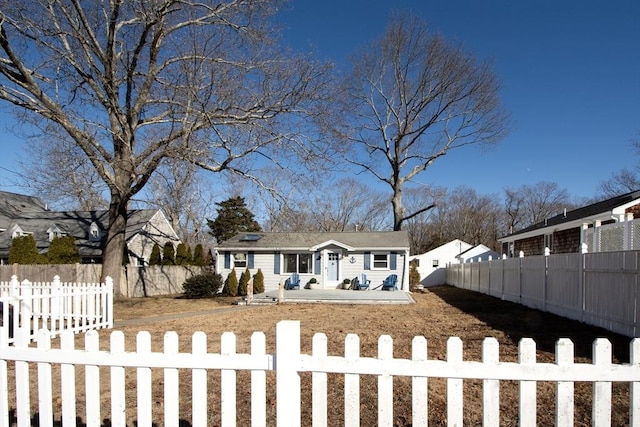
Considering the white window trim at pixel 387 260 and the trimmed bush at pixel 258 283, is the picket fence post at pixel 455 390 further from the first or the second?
the white window trim at pixel 387 260

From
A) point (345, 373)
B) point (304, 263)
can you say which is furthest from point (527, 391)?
point (304, 263)

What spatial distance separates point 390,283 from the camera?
75.3 feet

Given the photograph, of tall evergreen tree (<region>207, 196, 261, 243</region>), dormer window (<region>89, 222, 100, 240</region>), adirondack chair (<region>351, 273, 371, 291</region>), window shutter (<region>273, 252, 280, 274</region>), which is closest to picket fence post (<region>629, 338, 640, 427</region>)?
adirondack chair (<region>351, 273, 371, 291</region>)

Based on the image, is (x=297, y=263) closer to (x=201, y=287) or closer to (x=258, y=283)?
(x=258, y=283)

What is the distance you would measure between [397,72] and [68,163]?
20.6 m

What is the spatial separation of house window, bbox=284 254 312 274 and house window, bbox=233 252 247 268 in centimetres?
235

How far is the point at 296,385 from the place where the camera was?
2.69 m

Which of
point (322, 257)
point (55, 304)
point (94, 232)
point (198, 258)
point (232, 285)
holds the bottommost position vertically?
point (232, 285)

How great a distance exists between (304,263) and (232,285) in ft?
13.2

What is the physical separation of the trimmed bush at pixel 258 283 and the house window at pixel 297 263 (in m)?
1.66

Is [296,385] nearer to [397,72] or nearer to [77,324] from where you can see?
[77,324]

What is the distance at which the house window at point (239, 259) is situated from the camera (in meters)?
25.6

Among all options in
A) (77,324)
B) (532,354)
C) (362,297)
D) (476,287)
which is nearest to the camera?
(532,354)

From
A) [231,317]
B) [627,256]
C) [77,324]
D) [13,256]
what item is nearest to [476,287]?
[231,317]
